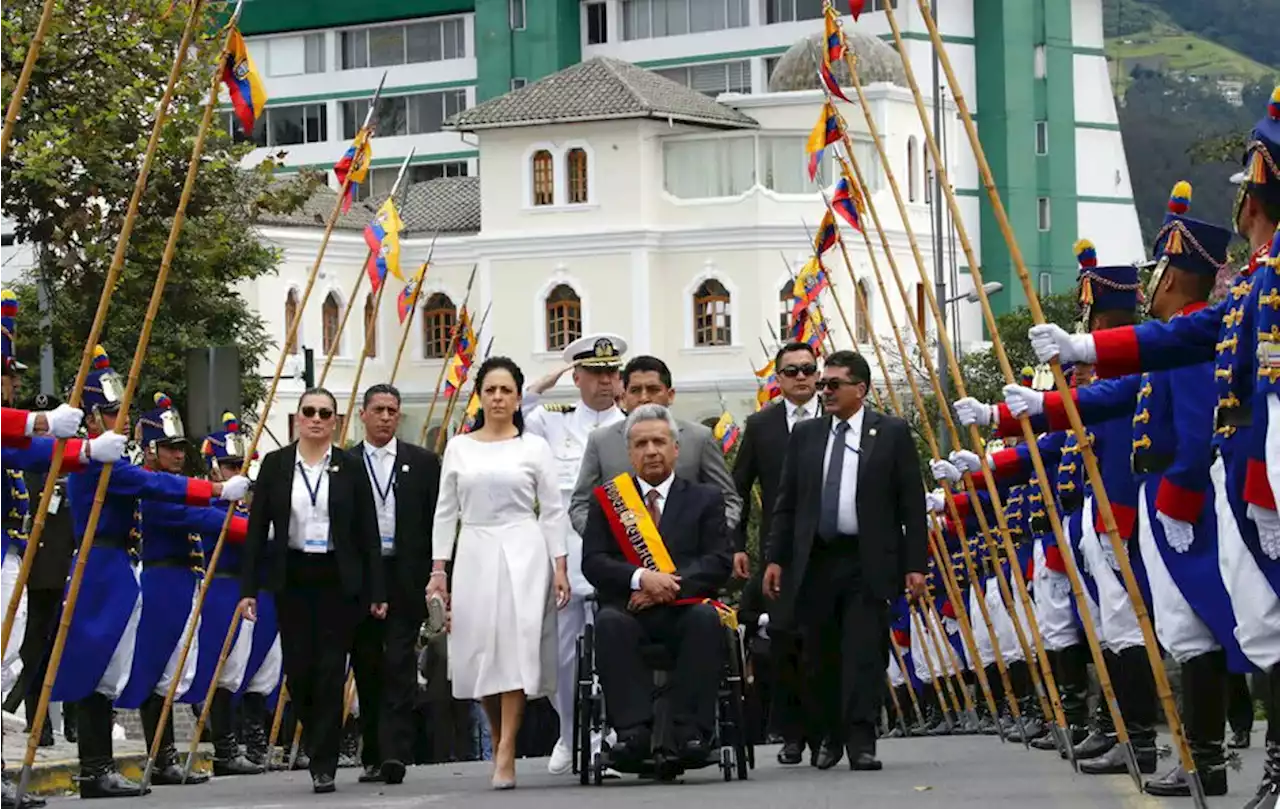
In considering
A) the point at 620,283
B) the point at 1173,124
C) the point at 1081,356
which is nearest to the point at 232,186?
the point at 1081,356

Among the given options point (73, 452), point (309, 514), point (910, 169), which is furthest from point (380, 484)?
point (910, 169)

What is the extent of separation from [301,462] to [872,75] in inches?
3020

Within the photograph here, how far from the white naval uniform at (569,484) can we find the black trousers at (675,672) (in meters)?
0.76

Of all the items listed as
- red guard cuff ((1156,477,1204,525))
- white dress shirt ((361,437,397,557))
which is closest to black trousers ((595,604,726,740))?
white dress shirt ((361,437,397,557))

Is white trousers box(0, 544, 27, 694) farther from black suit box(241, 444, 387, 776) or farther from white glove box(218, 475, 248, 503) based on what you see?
black suit box(241, 444, 387, 776)

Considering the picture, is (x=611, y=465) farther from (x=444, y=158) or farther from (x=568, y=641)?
(x=444, y=158)

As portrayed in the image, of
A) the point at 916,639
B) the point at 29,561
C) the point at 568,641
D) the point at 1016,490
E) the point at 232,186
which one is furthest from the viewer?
the point at 232,186

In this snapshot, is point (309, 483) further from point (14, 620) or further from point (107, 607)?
point (14, 620)

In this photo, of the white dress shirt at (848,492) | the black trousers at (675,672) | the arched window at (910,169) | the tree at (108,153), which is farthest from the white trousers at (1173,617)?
the arched window at (910,169)

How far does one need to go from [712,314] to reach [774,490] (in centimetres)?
7473

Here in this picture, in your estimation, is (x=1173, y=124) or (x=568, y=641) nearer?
(x=568, y=641)

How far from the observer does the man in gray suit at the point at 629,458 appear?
55.0 ft

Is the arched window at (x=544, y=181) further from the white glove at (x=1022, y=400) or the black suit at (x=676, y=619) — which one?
the white glove at (x=1022, y=400)

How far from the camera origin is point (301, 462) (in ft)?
53.6
